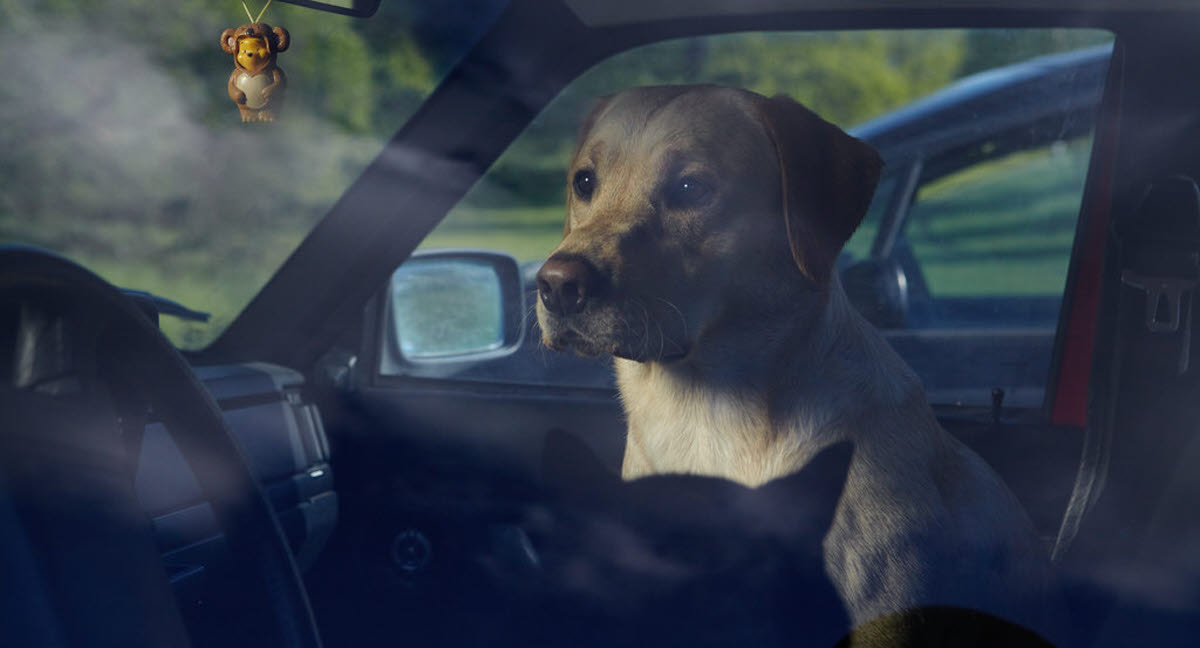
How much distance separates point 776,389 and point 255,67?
3.44ft

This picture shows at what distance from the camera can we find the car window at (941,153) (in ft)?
6.66

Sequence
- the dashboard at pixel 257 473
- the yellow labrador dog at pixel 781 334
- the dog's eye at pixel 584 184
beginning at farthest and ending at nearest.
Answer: the dog's eye at pixel 584 184, the yellow labrador dog at pixel 781 334, the dashboard at pixel 257 473

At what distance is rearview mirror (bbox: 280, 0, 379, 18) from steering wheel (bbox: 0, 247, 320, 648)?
2.39 feet

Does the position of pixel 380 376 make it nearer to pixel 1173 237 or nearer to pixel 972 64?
pixel 972 64

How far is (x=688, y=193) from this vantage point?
1.86 m

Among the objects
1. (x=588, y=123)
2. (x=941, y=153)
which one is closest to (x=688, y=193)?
(x=588, y=123)

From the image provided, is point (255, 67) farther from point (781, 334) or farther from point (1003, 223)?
point (1003, 223)

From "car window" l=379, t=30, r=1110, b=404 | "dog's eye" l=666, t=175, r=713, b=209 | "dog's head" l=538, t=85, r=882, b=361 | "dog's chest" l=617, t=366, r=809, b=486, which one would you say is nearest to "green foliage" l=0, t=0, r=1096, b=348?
"car window" l=379, t=30, r=1110, b=404

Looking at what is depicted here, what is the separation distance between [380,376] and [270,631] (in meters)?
1.30

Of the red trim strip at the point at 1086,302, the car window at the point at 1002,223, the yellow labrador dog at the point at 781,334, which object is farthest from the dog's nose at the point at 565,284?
the red trim strip at the point at 1086,302

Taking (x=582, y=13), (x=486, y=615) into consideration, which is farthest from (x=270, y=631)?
(x=582, y=13)

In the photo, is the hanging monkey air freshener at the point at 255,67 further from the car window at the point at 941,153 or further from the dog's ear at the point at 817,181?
the dog's ear at the point at 817,181

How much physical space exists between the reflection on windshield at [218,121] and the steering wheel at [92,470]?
14 centimetres

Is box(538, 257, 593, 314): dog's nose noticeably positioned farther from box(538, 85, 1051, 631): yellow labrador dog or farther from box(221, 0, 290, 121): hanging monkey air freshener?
box(221, 0, 290, 121): hanging monkey air freshener
